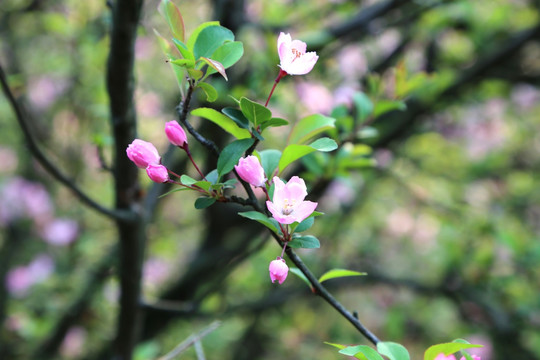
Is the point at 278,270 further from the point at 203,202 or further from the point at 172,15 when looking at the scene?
the point at 172,15

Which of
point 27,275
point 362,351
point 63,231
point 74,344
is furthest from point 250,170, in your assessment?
point 27,275

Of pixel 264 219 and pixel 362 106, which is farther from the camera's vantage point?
pixel 362 106

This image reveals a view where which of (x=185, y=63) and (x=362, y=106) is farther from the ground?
(x=185, y=63)

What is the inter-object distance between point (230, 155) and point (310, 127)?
16 centimetres

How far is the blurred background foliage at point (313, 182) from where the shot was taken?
1733 mm

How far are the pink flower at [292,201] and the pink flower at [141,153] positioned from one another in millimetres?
151

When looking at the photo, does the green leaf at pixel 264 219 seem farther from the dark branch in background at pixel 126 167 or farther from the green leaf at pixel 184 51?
the dark branch in background at pixel 126 167

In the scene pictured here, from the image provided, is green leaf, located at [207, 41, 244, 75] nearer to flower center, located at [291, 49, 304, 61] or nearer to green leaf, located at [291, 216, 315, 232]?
flower center, located at [291, 49, 304, 61]

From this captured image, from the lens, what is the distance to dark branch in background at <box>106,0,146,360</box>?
28.7 inches

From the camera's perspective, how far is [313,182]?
1132mm

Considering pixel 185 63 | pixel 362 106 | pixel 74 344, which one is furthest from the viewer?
pixel 74 344

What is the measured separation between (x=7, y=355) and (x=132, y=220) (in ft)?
5.93

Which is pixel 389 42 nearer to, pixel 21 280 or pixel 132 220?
pixel 132 220

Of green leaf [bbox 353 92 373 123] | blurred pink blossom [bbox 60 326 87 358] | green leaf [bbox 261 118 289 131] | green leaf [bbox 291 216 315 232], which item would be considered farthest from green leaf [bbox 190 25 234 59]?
blurred pink blossom [bbox 60 326 87 358]
